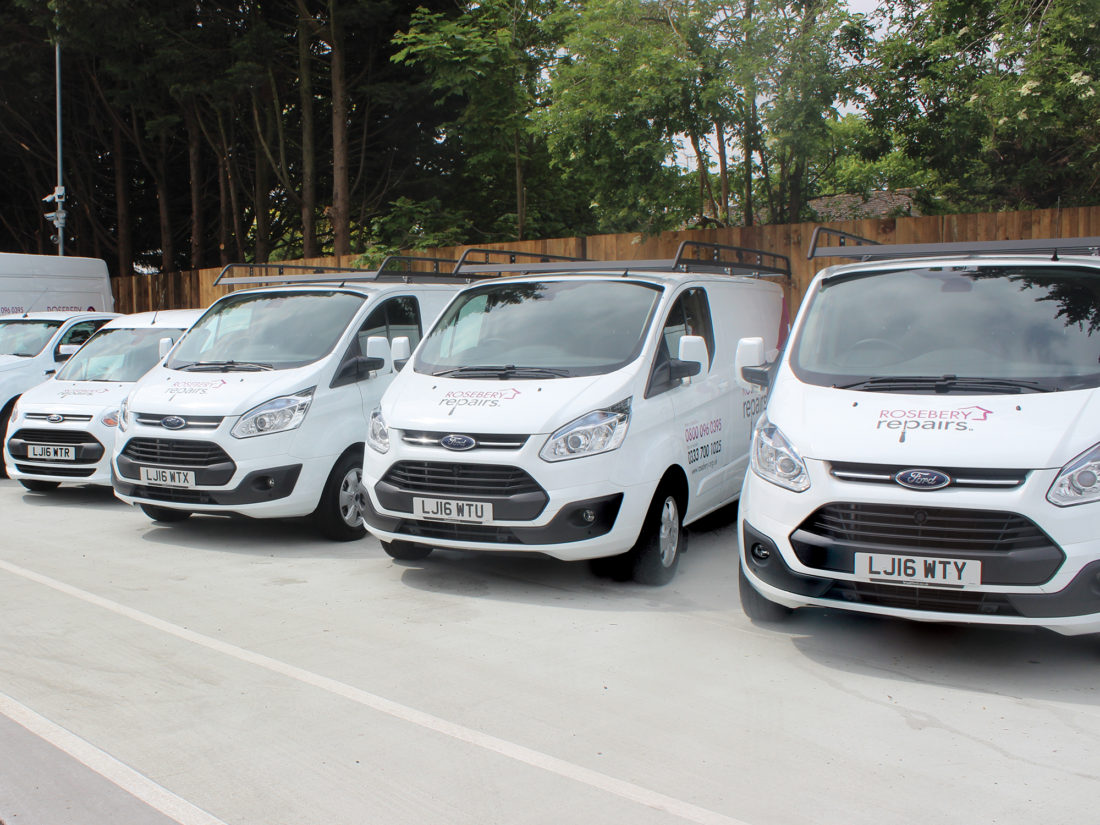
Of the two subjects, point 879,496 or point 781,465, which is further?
point 781,465

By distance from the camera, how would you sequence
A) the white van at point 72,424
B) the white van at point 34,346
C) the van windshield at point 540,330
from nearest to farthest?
the van windshield at point 540,330 → the white van at point 72,424 → the white van at point 34,346

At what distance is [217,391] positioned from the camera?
7.93 meters

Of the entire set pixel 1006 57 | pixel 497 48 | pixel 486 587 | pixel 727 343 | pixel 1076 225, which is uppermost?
pixel 497 48

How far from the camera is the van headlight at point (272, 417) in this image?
7.66 m

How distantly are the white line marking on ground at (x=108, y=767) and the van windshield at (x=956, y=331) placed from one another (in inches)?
140

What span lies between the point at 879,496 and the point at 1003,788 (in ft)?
4.64

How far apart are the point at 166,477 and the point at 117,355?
11.8 ft

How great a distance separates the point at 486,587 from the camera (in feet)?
21.9

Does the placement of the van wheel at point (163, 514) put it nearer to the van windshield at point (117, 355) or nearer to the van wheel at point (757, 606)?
the van windshield at point (117, 355)

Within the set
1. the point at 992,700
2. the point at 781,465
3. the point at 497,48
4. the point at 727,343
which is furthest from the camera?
the point at 497,48

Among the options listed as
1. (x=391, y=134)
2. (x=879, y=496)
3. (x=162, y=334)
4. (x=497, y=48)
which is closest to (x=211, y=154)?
(x=391, y=134)

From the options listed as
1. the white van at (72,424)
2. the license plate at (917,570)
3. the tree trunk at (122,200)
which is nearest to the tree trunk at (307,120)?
the tree trunk at (122,200)

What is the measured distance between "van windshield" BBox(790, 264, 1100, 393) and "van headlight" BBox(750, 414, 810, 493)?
15.9 inches

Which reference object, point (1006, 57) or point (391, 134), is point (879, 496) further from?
point (391, 134)
